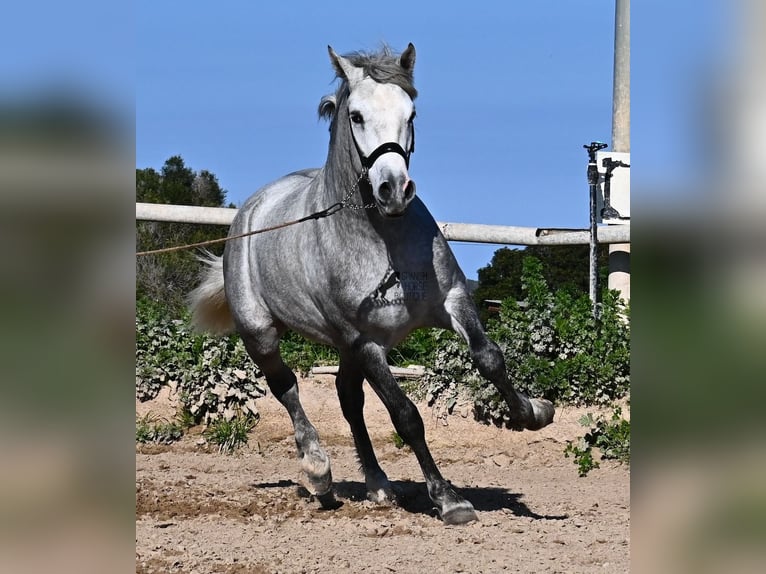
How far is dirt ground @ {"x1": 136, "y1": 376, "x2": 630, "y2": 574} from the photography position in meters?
4.19

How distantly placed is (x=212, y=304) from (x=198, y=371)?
200 cm

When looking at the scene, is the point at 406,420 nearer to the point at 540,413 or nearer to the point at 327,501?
the point at 540,413

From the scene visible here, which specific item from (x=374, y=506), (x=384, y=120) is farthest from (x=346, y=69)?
(x=374, y=506)

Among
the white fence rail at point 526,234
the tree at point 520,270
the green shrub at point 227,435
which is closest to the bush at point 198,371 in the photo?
the green shrub at point 227,435

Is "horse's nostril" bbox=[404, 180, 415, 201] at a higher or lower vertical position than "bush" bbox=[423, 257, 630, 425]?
higher

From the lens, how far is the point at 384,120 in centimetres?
474

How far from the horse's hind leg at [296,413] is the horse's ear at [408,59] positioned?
6.81 ft

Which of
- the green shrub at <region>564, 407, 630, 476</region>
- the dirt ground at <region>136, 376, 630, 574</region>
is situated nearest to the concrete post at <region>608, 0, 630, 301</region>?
the dirt ground at <region>136, 376, 630, 574</region>

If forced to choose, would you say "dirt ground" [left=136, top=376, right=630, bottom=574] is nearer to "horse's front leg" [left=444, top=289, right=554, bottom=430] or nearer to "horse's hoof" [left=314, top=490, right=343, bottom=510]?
"horse's hoof" [left=314, top=490, right=343, bottom=510]
